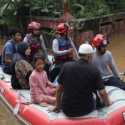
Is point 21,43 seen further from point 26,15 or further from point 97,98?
point 26,15

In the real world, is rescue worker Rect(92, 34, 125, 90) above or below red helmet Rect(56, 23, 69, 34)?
below

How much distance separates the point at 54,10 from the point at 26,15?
97 centimetres

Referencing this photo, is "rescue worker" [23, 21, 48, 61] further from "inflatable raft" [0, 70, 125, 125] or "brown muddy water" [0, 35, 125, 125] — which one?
"brown muddy water" [0, 35, 125, 125]

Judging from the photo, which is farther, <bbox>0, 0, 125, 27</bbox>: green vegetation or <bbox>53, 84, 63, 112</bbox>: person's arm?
<bbox>0, 0, 125, 27</bbox>: green vegetation

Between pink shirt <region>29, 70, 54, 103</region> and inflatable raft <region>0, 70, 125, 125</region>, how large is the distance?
0.14 meters

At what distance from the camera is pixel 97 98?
778 centimetres

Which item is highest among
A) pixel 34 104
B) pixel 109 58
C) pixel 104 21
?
pixel 109 58

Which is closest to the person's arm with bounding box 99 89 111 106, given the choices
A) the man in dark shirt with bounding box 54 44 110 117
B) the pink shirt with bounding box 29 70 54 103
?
the man in dark shirt with bounding box 54 44 110 117

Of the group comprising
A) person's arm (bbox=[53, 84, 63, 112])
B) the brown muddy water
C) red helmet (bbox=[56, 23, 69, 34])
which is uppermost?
red helmet (bbox=[56, 23, 69, 34])

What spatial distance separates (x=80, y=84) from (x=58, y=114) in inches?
23.9

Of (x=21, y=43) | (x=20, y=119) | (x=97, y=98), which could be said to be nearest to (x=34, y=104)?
(x=20, y=119)

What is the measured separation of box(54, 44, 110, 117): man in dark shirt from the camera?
732cm

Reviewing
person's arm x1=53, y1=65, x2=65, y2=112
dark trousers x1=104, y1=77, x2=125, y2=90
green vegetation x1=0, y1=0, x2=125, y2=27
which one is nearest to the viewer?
person's arm x1=53, y1=65, x2=65, y2=112

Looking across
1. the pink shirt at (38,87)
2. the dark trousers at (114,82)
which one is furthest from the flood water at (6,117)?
the dark trousers at (114,82)
